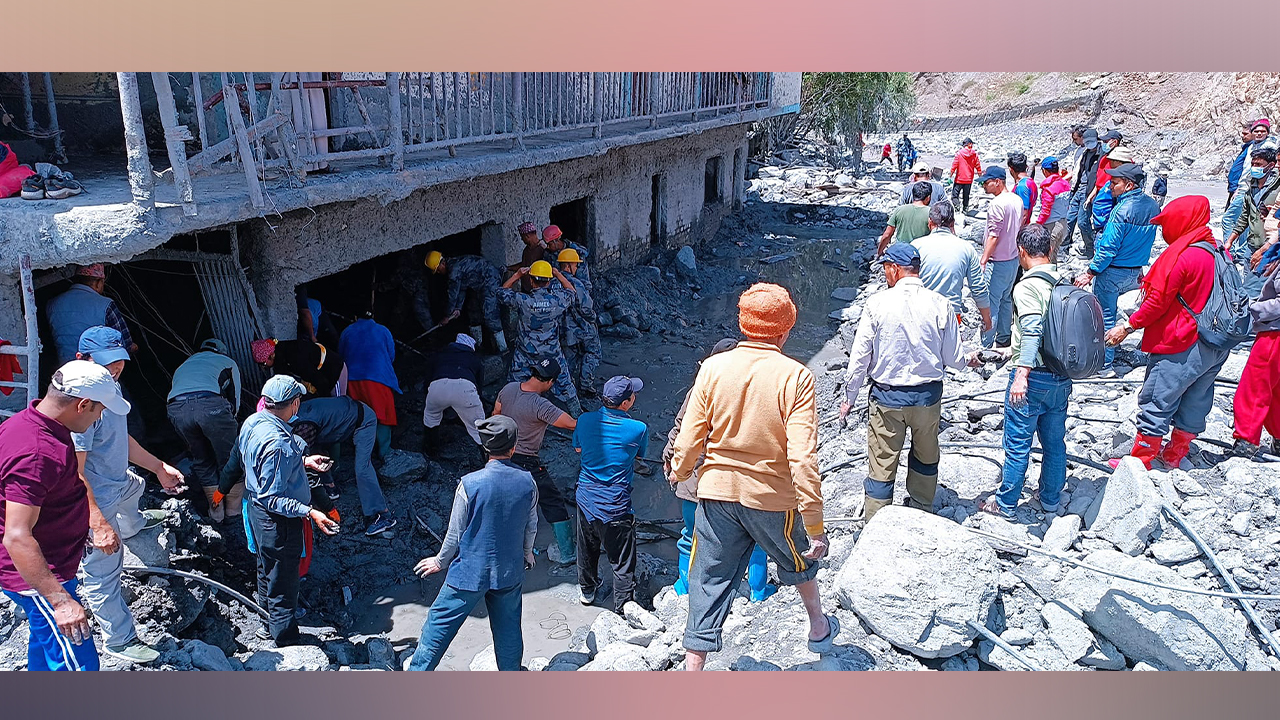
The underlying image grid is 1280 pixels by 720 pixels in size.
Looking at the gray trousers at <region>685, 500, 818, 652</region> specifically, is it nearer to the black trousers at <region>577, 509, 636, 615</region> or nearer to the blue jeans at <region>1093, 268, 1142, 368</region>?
the black trousers at <region>577, 509, 636, 615</region>

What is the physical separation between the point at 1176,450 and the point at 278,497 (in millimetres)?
5428

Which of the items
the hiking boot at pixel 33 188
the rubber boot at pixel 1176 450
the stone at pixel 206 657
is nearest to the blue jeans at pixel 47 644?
the stone at pixel 206 657

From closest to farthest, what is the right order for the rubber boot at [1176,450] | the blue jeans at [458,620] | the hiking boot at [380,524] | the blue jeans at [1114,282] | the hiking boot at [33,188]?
1. the blue jeans at [458,620]
2. the hiking boot at [33,188]
3. the rubber boot at [1176,450]
4. the hiking boot at [380,524]
5. the blue jeans at [1114,282]

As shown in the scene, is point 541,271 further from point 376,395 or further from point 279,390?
point 279,390

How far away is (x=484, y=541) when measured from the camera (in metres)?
3.94

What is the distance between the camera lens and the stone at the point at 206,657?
4184 mm

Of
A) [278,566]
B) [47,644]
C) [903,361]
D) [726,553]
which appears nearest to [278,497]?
[278,566]

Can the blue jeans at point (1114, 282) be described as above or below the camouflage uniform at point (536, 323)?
above

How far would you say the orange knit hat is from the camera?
3.36 m

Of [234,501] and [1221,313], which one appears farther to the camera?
[234,501]

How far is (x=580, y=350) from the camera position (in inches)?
336

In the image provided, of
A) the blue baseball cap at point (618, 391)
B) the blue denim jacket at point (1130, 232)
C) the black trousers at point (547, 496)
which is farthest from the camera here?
the blue denim jacket at point (1130, 232)

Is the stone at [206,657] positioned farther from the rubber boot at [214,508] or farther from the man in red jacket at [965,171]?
the man in red jacket at [965,171]

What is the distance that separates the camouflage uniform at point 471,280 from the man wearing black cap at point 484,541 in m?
4.40
